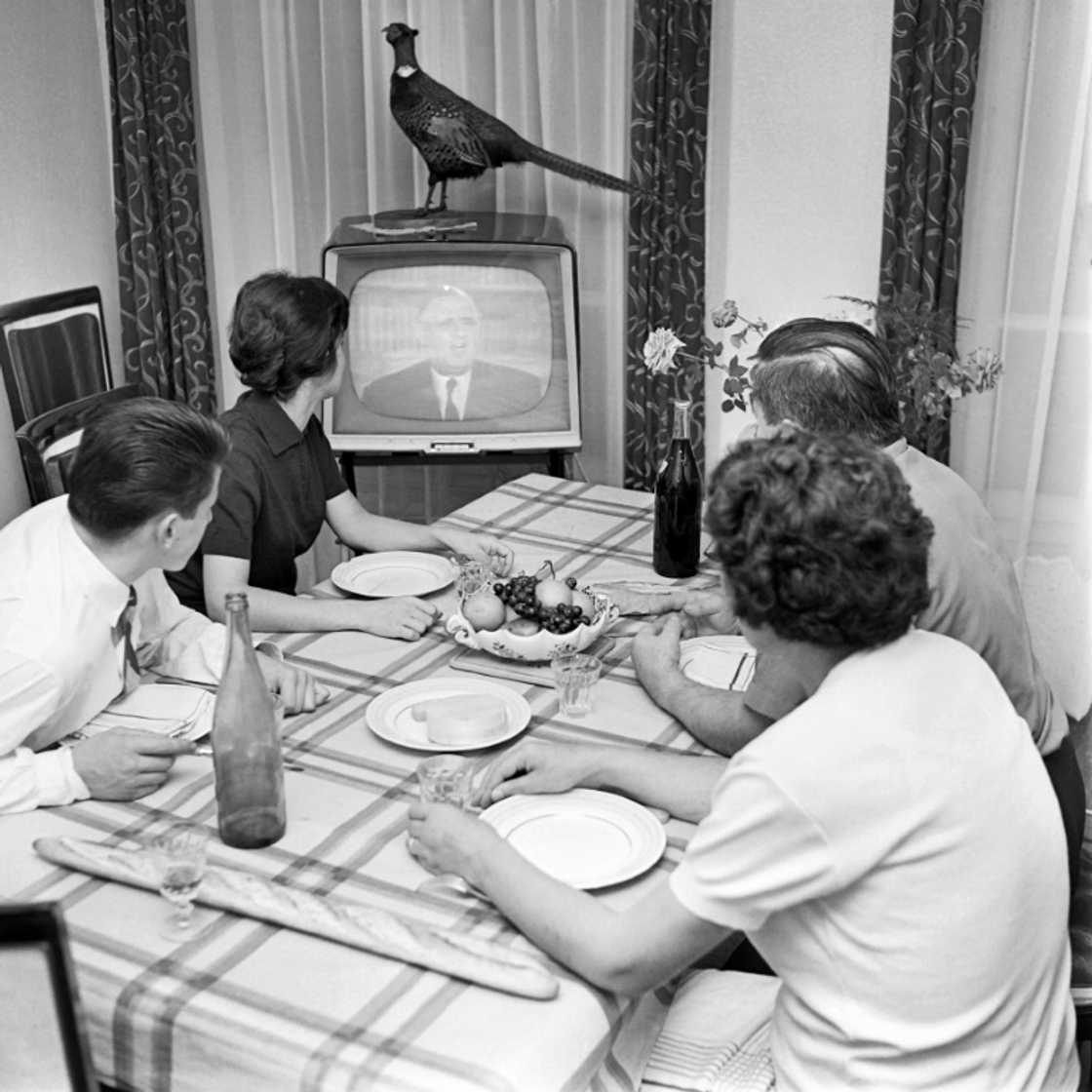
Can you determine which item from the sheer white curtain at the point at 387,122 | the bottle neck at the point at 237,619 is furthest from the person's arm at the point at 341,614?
the sheer white curtain at the point at 387,122

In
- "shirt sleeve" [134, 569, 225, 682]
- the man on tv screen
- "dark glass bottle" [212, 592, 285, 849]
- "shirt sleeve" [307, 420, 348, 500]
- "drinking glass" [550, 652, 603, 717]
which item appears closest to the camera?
"dark glass bottle" [212, 592, 285, 849]

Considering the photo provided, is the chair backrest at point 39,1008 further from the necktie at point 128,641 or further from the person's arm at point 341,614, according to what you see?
the person's arm at point 341,614

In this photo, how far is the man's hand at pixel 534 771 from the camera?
151cm

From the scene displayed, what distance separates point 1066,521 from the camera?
10.7 feet

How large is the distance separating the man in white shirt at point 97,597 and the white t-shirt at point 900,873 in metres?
0.71

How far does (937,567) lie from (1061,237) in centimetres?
174

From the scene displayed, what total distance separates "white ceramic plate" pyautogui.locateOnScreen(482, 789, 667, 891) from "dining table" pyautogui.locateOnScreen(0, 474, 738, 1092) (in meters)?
0.02

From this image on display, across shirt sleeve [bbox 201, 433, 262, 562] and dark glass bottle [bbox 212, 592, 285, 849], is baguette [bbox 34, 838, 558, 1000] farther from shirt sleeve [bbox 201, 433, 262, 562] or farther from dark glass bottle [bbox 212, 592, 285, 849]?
shirt sleeve [bbox 201, 433, 262, 562]

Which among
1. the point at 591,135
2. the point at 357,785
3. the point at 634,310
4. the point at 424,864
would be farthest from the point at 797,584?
the point at 591,135

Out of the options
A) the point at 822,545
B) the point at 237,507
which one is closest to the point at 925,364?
the point at 237,507

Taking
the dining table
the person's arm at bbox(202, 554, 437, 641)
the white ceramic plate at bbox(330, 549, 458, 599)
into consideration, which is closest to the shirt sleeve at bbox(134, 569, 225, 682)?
the person's arm at bbox(202, 554, 437, 641)

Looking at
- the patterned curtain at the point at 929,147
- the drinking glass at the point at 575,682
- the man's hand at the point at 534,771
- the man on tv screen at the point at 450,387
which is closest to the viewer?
the man's hand at the point at 534,771

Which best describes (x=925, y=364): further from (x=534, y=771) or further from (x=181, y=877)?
(x=181, y=877)

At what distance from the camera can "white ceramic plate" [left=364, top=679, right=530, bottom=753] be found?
164 cm
